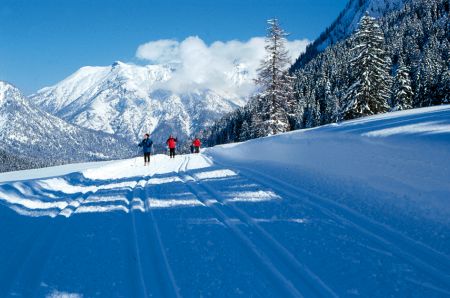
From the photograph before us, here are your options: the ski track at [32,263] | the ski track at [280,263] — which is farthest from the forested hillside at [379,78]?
the ski track at [32,263]

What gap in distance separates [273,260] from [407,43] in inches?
5411

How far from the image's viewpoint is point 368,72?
31.9 meters

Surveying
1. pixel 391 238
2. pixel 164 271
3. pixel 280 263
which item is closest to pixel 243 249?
pixel 280 263

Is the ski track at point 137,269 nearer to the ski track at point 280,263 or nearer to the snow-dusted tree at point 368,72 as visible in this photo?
the ski track at point 280,263

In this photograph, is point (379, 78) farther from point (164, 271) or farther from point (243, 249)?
point (164, 271)

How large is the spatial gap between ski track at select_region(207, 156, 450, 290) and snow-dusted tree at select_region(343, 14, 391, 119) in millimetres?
24510

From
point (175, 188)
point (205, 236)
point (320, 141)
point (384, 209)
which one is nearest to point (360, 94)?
point (320, 141)

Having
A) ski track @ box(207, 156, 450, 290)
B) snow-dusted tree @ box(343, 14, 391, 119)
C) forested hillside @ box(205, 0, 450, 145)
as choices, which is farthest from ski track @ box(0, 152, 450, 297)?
forested hillside @ box(205, 0, 450, 145)

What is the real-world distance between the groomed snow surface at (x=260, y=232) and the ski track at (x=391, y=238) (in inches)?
0.7

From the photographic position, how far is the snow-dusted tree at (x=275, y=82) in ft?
116

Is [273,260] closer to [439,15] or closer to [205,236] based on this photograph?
[205,236]

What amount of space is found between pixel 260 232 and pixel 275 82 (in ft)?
96.9

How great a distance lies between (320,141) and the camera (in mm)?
14781

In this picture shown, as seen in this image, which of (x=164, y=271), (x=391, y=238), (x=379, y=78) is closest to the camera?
(x=164, y=271)
